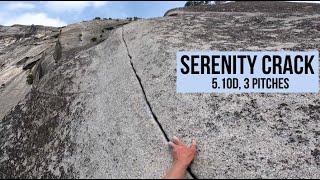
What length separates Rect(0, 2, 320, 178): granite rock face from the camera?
25.1 ft

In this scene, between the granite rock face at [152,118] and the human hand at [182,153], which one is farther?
the granite rock face at [152,118]

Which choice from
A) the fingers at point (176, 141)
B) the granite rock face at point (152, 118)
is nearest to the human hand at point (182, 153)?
the fingers at point (176, 141)

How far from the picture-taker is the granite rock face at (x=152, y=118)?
766 centimetres

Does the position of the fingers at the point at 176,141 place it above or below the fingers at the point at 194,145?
above

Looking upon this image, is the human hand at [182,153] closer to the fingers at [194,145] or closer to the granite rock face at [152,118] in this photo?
the fingers at [194,145]

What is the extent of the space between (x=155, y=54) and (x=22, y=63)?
28.0 ft

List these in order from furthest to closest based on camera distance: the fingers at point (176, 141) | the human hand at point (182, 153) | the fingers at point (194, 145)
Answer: the fingers at point (176, 141) < the fingers at point (194, 145) < the human hand at point (182, 153)

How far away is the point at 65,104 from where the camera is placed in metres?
10.0

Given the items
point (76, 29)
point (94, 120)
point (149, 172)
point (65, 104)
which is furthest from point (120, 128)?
point (76, 29)

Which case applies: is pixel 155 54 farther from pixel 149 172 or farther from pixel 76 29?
pixel 76 29

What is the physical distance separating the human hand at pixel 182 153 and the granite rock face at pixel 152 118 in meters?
0.16

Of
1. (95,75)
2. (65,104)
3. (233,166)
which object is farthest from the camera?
(95,75)

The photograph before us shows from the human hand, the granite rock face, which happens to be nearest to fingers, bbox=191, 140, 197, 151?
the human hand

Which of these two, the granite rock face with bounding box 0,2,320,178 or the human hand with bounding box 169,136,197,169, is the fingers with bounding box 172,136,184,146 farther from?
the granite rock face with bounding box 0,2,320,178
